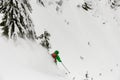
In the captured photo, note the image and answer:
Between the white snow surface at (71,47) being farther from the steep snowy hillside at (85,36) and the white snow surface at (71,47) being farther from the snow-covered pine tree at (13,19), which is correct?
the snow-covered pine tree at (13,19)

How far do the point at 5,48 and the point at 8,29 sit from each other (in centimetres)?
87

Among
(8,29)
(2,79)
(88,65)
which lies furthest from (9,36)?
(88,65)

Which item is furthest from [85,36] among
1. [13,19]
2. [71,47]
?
[13,19]

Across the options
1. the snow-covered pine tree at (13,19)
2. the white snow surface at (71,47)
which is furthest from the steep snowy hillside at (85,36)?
the snow-covered pine tree at (13,19)

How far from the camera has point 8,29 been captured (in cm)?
902

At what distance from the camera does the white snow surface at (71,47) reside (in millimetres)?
8453

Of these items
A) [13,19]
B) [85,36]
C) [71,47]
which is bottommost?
[13,19]

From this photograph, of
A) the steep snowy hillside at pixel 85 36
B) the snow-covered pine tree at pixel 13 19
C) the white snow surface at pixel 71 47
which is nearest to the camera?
the white snow surface at pixel 71 47

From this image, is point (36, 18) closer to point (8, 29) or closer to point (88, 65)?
point (88, 65)

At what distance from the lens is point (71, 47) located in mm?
15453

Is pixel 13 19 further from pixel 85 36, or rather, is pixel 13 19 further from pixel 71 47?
pixel 85 36

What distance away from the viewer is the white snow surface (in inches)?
333

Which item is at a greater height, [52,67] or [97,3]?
[97,3]

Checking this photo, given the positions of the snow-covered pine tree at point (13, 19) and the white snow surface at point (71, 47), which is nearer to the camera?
the white snow surface at point (71, 47)
